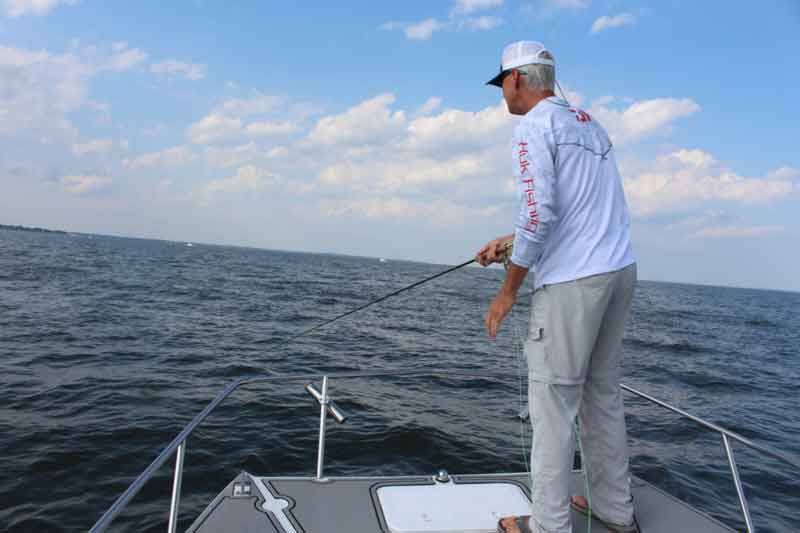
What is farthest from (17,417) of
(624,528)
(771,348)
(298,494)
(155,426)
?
(771,348)

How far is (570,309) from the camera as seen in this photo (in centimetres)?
207

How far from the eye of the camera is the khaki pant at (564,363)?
2.08 metres

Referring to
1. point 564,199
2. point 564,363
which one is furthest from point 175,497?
point 564,199

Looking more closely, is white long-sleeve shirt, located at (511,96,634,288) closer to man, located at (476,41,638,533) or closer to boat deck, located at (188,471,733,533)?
man, located at (476,41,638,533)

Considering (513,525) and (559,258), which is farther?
(513,525)

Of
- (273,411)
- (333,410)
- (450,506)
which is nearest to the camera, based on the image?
(450,506)

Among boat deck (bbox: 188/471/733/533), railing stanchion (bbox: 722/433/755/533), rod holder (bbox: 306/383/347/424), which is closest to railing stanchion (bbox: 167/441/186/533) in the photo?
boat deck (bbox: 188/471/733/533)

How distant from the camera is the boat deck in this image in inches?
96.8

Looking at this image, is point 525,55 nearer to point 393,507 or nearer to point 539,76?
point 539,76

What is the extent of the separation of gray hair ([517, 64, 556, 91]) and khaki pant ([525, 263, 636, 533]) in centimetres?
91

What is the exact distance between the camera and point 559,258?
2127 millimetres

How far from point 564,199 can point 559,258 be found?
10.3 inches

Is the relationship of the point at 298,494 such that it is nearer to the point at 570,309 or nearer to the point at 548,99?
the point at 570,309

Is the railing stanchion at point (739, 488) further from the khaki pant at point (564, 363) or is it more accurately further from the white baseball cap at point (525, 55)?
the white baseball cap at point (525, 55)
